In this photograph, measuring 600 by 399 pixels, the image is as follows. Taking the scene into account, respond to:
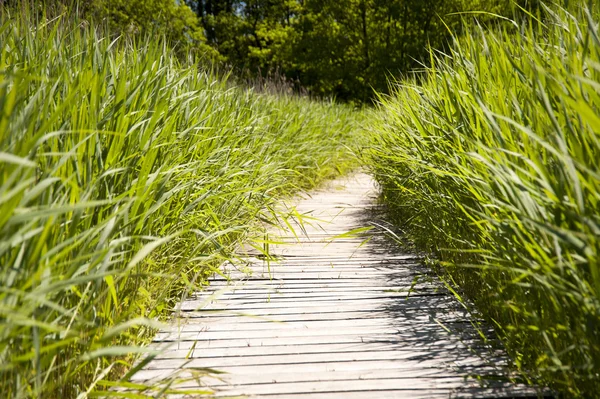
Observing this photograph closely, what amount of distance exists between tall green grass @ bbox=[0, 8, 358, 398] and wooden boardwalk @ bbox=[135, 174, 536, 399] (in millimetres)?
211

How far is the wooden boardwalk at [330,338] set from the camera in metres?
1.73

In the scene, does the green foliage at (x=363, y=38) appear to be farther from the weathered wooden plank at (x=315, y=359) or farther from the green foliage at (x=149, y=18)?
the weathered wooden plank at (x=315, y=359)

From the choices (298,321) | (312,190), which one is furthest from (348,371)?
(312,190)

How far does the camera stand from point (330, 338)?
2.11 meters

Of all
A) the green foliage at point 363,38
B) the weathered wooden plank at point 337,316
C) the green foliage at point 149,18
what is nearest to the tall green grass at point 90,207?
the weathered wooden plank at point 337,316

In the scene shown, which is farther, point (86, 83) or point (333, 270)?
point (333, 270)

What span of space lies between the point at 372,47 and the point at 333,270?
627 inches

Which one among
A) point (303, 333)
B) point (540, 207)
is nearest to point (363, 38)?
point (303, 333)

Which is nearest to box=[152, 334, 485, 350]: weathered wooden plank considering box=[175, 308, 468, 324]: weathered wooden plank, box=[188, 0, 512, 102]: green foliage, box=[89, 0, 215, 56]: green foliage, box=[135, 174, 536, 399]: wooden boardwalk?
box=[135, 174, 536, 399]: wooden boardwalk

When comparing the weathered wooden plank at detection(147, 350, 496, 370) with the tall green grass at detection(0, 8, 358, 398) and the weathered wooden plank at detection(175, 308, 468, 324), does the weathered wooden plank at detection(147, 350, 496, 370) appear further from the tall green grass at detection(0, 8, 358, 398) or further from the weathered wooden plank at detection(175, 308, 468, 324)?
the weathered wooden plank at detection(175, 308, 468, 324)

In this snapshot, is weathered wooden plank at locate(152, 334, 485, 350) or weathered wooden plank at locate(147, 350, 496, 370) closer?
weathered wooden plank at locate(147, 350, 496, 370)

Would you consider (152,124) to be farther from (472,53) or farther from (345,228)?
(345,228)

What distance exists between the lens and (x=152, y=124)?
2.26m

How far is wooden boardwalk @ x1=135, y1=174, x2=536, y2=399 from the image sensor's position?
1.73 meters
